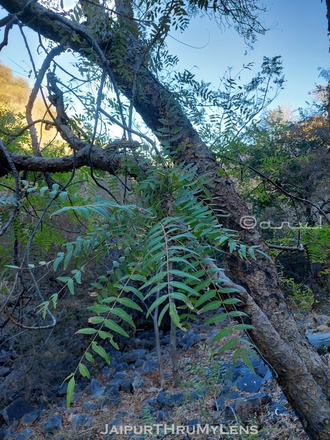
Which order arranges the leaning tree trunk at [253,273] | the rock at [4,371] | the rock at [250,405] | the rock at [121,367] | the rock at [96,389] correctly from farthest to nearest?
the rock at [121,367] → the rock at [4,371] → the rock at [96,389] → the rock at [250,405] → the leaning tree trunk at [253,273]

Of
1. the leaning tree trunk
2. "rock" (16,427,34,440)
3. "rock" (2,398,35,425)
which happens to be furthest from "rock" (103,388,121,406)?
the leaning tree trunk

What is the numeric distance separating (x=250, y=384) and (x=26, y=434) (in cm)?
214

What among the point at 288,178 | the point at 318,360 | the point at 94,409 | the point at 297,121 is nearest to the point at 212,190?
the point at 318,360

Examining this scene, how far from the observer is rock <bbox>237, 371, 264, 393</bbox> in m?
2.91

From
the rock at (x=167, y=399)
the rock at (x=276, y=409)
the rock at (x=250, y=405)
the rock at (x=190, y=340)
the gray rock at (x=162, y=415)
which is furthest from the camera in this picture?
the rock at (x=190, y=340)

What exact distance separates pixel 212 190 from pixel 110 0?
0.96 meters

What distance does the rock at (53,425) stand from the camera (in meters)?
3.14

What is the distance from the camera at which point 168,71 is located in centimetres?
204

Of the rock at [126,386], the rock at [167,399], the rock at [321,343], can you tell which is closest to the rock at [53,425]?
the rock at [126,386]

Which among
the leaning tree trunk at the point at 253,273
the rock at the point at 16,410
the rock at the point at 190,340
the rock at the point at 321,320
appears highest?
the leaning tree trunk at the point at 253,273

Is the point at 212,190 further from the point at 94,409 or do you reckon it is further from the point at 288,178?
the point at 288,178

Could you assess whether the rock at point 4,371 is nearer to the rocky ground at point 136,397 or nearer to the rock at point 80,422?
the rocky ground at point 136,397

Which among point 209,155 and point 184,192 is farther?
point 209,155

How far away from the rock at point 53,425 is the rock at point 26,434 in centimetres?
13
